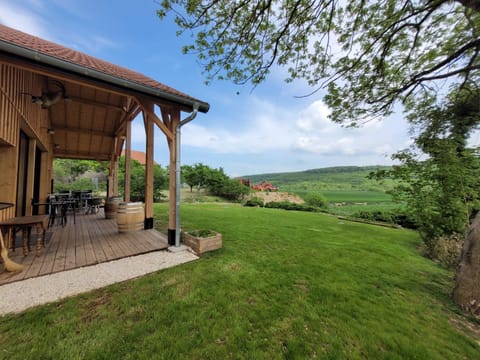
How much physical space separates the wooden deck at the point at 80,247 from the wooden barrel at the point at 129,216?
0.64 ft

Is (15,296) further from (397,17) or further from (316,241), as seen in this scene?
(397,17)

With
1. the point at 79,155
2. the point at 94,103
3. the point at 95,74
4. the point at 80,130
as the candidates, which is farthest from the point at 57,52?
the point at 79,155

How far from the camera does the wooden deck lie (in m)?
2.69

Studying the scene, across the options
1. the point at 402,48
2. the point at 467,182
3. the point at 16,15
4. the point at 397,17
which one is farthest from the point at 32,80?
the point at 467,182

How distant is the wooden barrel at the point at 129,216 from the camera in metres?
4.28

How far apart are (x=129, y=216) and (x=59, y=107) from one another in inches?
222

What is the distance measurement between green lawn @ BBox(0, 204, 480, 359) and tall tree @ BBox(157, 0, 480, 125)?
443 centimetres

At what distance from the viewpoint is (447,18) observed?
4.07 metres

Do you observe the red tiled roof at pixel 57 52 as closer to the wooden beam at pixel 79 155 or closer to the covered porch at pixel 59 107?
the covered porch at pixel 59 107

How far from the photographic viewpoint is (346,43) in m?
4.50

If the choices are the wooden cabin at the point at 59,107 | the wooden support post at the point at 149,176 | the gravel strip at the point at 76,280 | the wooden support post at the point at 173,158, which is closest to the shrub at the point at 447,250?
the gravel strip at the point at 76,280

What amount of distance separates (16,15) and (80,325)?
311 inches

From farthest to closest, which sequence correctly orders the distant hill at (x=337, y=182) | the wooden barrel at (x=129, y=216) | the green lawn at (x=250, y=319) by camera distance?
the distant hill at (x=337, y=182), the wooden barrel at (x=129, y=216), the green lawn at (x=250, y=319)

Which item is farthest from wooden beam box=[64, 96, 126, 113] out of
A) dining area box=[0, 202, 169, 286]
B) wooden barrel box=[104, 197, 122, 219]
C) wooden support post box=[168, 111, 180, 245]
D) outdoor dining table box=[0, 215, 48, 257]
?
outdoor dining table box=[0, 215, 48, 257]
